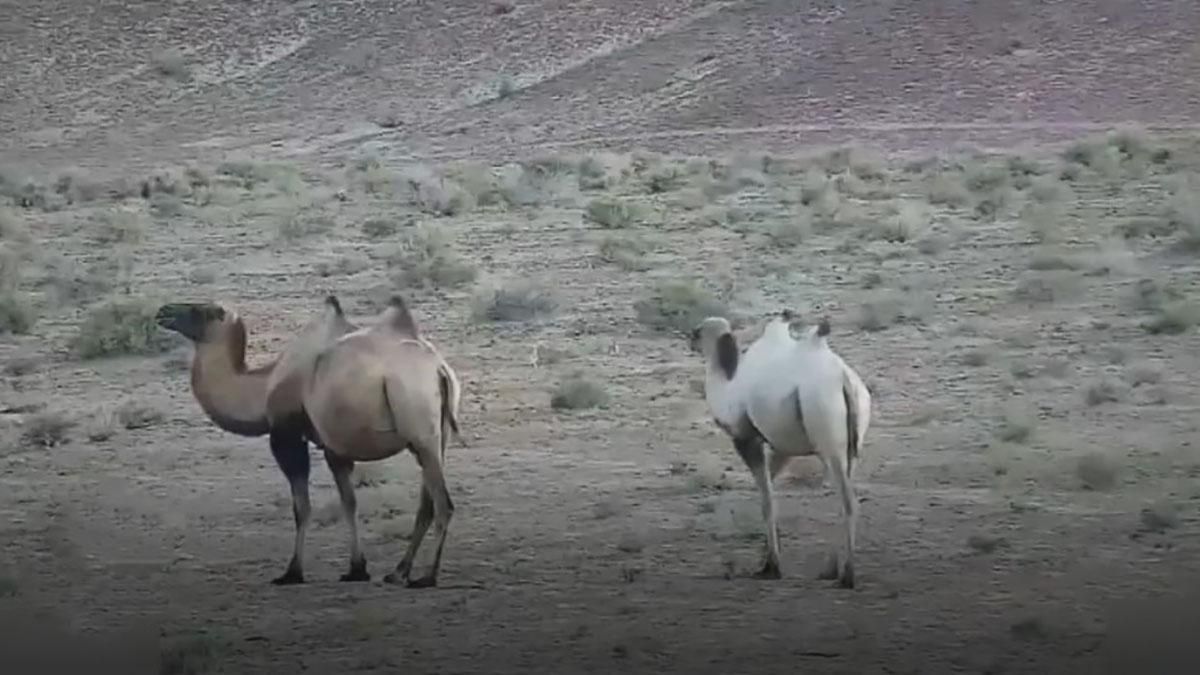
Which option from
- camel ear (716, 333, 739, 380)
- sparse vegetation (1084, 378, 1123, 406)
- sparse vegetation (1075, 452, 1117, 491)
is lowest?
sparse vegetation (1075, 452, 1117, 491)

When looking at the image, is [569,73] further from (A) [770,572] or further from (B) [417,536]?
(B) [417,536]

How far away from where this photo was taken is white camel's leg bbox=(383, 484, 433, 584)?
10688 mm

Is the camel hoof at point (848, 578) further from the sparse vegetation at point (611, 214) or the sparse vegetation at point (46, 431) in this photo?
the sparse vegetation at point (611, 214)

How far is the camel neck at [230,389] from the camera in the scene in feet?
36.4

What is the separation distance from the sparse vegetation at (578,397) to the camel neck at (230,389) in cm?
532

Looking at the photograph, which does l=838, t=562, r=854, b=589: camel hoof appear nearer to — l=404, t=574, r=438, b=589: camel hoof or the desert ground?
the desert ground

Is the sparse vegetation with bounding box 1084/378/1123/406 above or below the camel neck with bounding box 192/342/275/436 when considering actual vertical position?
below

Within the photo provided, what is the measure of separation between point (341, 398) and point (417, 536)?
2.66 feet

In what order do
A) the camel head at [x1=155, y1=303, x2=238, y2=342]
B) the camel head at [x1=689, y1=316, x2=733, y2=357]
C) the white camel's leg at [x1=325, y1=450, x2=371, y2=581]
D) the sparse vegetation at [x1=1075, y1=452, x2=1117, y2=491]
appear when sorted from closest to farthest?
1. the white camel's leg at [x1=325, y1=450, x2=371, y2=581]
2. the camel head at [x1=155, y1=303, x2=238, y2=342]
3. the camel head at [x1=689, y1=316, x2=733, y2=357]
4. the sparse vegetation at [x1=1075, y1=452, x2=1117, y2=491]

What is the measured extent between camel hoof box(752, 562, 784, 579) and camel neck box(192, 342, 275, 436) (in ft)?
8.31

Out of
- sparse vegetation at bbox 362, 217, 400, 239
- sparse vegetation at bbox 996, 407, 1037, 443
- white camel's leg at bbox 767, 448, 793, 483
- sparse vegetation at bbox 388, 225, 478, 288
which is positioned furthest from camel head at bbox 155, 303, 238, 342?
sparse vegetation at bbox 362, 217, 400, 239

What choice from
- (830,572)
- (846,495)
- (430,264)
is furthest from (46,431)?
(430,264)

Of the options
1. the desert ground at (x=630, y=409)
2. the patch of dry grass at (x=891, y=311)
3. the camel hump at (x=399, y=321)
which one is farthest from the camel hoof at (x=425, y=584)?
the patch of dry grass at (x=891, y=311)

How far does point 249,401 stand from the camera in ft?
36.5
